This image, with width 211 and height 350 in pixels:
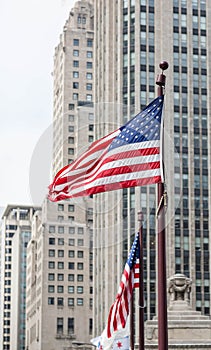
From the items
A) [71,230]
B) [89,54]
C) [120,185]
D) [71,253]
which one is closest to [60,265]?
[71,253]

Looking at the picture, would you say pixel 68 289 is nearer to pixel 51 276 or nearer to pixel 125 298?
pixel 51 276

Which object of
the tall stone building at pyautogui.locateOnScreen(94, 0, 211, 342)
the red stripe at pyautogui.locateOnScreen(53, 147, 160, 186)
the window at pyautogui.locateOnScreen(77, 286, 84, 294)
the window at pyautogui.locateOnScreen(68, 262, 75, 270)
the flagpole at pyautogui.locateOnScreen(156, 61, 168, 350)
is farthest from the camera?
the window at pyautogui.locateOnScreen(77, 286, 84, 294)

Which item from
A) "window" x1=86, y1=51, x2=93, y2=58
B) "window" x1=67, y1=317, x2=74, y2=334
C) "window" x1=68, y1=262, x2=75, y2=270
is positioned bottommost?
"window" x1=67, y1=317, x2=74, y2=334

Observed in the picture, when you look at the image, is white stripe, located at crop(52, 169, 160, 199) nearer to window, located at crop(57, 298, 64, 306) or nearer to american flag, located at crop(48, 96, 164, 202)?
american flag, located at crop(48, 96, 164, 202)

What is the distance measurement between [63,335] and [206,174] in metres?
50.1

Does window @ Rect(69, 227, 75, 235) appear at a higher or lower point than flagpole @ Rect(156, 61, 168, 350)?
higher

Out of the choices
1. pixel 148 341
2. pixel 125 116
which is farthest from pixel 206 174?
pixel 125 116

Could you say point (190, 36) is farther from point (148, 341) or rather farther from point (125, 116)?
point (125, 116)

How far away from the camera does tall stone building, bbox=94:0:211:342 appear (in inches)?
4569

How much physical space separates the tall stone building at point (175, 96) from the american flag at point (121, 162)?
3574 inches

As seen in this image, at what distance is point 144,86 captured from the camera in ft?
392

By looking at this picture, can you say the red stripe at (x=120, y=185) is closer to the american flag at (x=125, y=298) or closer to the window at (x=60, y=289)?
the american flag at (x=125, y=298)

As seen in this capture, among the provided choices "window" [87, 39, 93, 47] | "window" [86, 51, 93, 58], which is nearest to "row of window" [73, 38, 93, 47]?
"window" [87, 39, 93, 47]

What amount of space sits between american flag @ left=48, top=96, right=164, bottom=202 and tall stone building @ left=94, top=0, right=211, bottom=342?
90.8m
